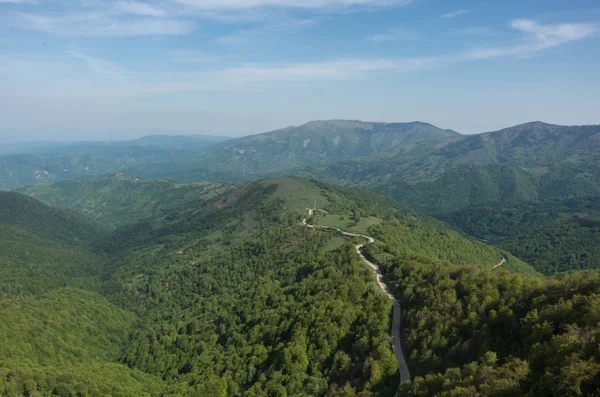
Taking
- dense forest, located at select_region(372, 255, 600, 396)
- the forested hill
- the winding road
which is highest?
dense forest, located at select_region(372, 255, 600, 396)

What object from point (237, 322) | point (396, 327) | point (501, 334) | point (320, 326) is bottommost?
point (237, 322)

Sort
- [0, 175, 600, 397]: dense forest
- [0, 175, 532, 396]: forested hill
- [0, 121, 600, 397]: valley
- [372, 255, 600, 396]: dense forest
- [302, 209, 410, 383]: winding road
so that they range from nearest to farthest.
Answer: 1. [372, 255, 600, 396]: dense forest
2. [0, 175, 600, 397]: dense forest
3. [0, 121, 600, 397]: valley
4. [302, 209, 410, 383]: winding road
5. [0, 175, 532, 396]: forested hill

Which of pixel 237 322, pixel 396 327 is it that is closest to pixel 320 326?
pixel 396 327

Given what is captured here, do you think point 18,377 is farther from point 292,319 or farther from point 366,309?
point 366,309

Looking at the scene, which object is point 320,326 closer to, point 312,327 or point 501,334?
point 312,327

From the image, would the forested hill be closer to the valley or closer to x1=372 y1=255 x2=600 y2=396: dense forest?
the valley

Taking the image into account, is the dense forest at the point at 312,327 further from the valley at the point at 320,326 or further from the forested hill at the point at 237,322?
the forested hill at the point at 237,322

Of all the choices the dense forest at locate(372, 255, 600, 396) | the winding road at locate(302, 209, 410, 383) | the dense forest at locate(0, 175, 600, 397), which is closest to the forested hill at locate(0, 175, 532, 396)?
the dense forest at locate(0, 175, 600, 397)

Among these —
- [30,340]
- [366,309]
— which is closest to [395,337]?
[366,309]
